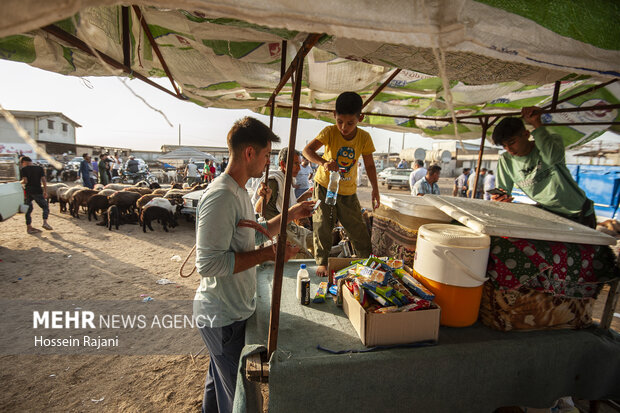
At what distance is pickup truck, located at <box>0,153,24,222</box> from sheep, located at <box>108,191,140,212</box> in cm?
224

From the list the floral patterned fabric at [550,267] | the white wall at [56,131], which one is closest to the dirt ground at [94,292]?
the floral patterned fabric at [550,267]

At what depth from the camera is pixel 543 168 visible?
274cm

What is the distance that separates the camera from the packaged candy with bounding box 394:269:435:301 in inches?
70.4

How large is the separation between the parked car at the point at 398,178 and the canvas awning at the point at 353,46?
60.1 ft

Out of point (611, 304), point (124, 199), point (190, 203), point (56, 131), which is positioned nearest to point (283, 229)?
point (611, 304)

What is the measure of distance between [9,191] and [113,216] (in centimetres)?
261

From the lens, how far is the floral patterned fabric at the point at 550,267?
1.83 meters

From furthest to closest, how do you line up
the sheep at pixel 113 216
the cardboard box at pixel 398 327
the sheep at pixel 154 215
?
the sheep at pixel 113 216 < the sheep at pixel 154 215 < the cardboard box at pixel 398 327

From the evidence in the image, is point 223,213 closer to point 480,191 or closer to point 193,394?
point 193,394

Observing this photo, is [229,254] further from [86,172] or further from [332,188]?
[86,172]

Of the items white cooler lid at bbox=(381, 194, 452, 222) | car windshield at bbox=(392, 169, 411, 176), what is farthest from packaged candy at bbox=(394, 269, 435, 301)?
car windshield at bbox=(392, 169, 411, 176)

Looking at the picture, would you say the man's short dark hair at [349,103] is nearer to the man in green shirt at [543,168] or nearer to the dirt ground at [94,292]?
the man in green shirt at [543,168]

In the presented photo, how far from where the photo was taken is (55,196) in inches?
444

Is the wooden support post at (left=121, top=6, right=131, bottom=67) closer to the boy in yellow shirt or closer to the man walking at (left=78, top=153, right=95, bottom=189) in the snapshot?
the boy in yellow shirt
